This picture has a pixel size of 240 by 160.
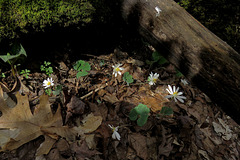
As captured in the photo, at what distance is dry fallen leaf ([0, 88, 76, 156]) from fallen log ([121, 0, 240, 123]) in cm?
123

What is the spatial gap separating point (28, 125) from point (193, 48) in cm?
159

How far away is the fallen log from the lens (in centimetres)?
143

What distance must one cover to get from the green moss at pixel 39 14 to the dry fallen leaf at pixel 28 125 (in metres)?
0.73

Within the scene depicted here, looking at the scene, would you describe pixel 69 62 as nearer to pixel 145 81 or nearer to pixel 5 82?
pixel 5 82

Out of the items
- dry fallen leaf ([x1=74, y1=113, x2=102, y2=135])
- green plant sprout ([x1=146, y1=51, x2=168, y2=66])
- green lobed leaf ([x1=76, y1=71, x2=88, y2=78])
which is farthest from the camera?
green plant sprout ([x1=146, y1=51, x2=168, y2=66])

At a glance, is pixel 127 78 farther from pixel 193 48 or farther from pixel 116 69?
pixel 193 48

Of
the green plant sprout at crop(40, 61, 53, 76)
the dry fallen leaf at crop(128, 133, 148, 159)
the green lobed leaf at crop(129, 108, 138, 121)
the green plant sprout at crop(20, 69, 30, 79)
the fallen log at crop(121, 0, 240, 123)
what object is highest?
the fallen log at crop(121, 0, 240, 123)

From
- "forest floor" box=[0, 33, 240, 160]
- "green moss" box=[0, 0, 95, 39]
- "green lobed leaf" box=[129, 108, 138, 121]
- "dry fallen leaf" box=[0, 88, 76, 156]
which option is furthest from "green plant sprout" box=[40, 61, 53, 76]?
"green lobed leaf" box=[129, 108, 138, 121]

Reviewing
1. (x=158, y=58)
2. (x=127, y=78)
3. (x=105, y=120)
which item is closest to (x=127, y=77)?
(x=127, y=78)

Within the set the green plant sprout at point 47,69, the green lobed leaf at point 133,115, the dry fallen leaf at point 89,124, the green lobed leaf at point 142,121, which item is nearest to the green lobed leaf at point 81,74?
the green plant sprout at point 47,69

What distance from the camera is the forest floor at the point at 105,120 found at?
1.32m

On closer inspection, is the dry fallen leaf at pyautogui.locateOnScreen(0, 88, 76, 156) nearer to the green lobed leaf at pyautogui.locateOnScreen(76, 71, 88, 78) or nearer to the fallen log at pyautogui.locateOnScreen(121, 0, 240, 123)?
the green lobed leaf at pyautogui.locateOnScreen(76, 71, 88, 78)

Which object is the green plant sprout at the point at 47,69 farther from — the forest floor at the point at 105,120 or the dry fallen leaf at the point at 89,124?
the dry fallen leaf at the point at 89,124

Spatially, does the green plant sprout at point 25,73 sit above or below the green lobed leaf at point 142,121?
below
